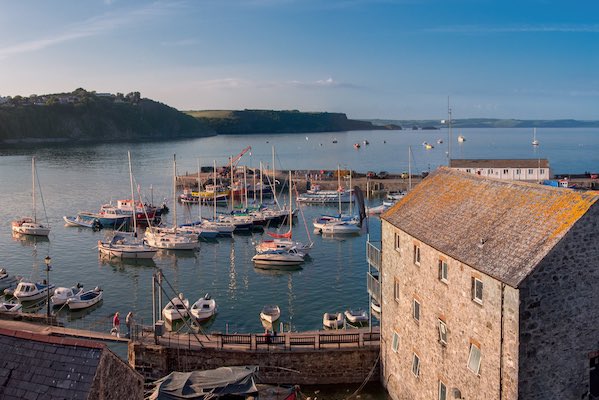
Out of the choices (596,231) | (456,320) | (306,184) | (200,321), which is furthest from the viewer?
(306,184)

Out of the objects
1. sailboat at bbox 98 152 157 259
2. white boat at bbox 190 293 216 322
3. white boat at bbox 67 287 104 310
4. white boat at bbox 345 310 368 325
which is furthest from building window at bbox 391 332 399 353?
sailboat at bbox 98 152 157 259

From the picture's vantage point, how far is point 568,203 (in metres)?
18.7

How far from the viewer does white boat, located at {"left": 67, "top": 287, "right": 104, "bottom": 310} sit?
44281mm

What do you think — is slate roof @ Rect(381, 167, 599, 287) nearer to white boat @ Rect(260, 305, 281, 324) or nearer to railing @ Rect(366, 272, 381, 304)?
railing @ Rect(366, 272, 381, 304)

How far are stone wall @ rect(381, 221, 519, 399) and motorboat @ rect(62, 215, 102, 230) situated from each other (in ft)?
198

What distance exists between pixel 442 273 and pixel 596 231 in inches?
226

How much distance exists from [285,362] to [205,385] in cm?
701

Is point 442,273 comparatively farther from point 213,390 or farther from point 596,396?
point 213,390

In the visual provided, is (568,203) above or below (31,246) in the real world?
above

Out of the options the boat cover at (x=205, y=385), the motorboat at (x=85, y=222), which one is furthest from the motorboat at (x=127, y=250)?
the boat cover at (x=205, y=385)

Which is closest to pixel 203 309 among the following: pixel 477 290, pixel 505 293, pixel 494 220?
pixel 477 290

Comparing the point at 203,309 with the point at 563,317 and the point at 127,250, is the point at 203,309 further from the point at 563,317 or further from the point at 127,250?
the point at 563,317

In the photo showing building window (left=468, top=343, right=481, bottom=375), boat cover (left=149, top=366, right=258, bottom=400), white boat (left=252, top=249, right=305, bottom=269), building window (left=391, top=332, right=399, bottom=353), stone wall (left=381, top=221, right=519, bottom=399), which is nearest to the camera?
stone wall (left=381, top=221, right=519, bottom=399)

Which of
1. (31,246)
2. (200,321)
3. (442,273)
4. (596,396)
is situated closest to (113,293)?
(200,321)
